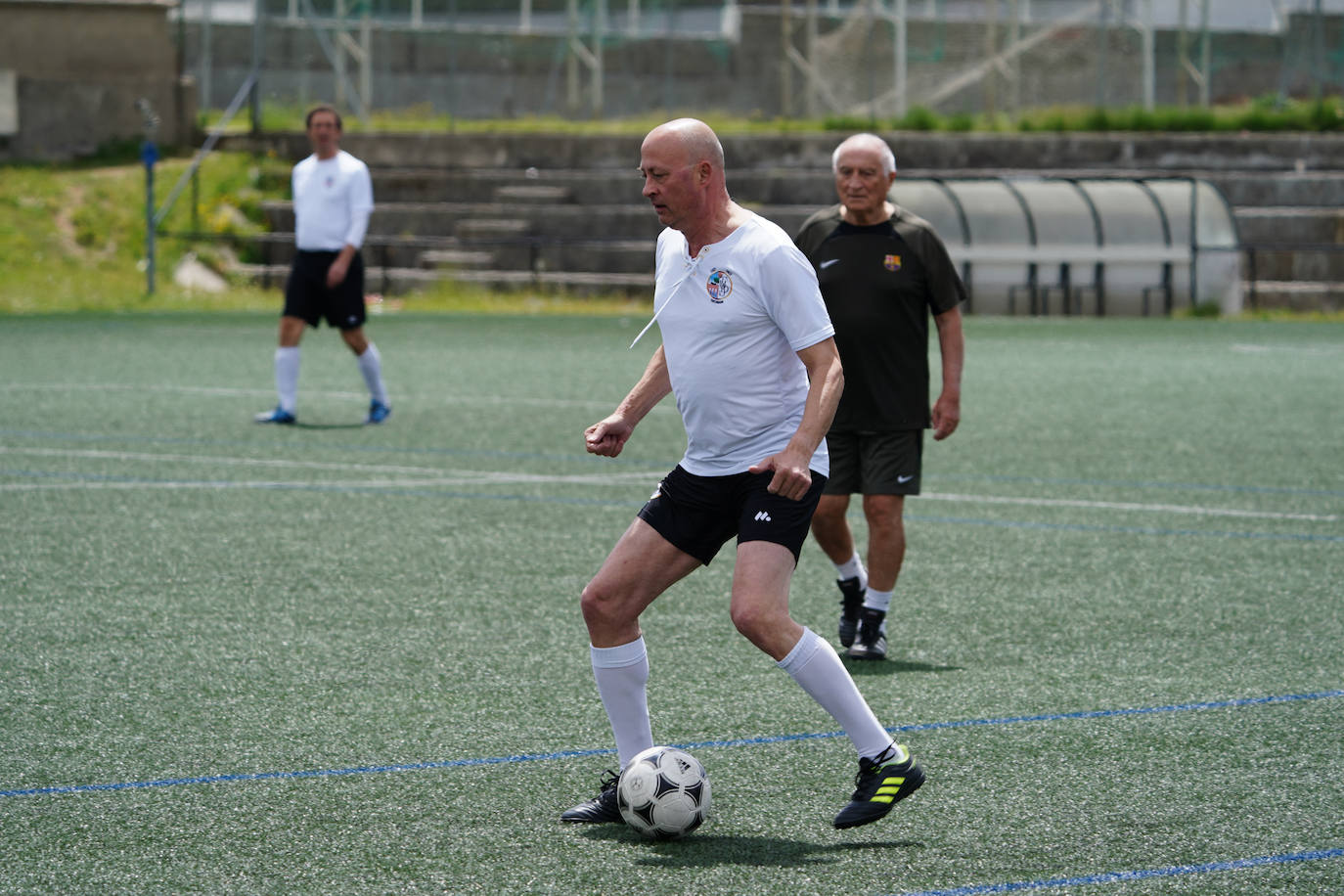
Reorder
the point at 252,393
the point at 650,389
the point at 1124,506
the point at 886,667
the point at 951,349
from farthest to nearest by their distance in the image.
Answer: the point at 252,393 → the point at 1124,506 → the point at 951,349 → the point at 886,667 → the point at 650,389

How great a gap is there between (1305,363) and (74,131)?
2155 centimetres

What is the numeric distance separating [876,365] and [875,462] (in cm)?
38

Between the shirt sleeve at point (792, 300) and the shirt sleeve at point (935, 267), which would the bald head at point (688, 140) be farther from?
the shirt sleeve at point (935, 267)

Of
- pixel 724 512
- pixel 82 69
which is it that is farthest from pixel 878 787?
pixel 82 69

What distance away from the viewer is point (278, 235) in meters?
29.2

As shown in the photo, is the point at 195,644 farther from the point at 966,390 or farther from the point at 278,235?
the point at 278,235

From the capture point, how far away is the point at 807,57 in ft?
109

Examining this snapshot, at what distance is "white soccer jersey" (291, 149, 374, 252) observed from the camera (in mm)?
14086

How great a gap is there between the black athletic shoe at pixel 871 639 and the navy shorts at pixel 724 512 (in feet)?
6.58

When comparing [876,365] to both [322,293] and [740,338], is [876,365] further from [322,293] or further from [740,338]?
[322,293]

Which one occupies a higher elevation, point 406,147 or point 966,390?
point 406,147

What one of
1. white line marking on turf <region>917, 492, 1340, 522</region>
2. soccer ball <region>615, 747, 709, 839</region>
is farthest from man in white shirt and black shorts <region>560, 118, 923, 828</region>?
white line marking on turf <region>917, 492, 1340, 522</region>

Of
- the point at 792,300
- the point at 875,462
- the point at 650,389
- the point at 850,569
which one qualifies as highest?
the point at 792,300

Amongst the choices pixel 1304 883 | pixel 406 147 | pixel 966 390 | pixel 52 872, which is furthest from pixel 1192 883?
pixel 406 147
